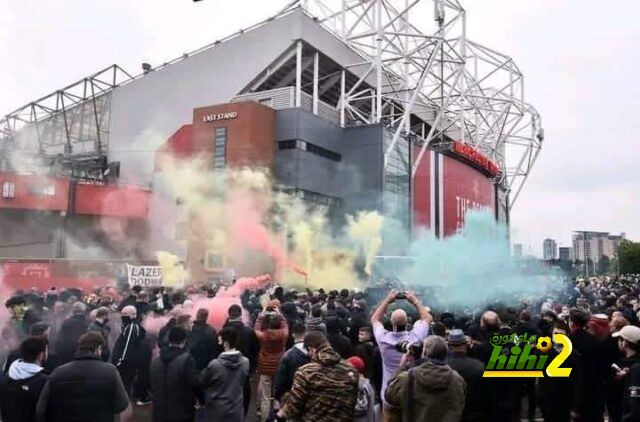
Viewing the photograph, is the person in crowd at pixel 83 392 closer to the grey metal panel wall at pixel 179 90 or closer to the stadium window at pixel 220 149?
the stadium window at pixel 220 149

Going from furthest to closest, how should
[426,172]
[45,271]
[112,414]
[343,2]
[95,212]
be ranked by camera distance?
[426,172]
[343,2]
[95,212]
[45,271]
[112,414]

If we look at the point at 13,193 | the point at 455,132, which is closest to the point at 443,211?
the point at 455,132

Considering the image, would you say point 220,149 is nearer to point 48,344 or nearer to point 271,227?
point 271,227

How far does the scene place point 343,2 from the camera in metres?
39.7

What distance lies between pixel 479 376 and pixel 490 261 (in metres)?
14.0

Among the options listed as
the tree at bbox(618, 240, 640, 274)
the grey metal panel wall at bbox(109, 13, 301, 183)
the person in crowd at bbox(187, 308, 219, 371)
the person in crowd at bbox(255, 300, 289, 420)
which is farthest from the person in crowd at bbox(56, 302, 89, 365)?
the tree at bbox(618, 240, 640, 274)

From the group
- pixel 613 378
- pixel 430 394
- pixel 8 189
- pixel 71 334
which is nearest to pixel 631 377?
pixel 430 394

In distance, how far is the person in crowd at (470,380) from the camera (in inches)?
175

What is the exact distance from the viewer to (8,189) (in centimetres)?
3098

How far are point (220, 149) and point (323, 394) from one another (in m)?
30.1

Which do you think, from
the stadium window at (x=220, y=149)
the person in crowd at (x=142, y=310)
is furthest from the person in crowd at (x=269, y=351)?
the stadium window at (x=220, y=149)

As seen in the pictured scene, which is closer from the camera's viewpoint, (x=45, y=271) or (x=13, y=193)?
(x=45, y=271)

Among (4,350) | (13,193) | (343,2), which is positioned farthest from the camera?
(343,2)

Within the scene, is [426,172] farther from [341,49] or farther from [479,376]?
[479,376]
